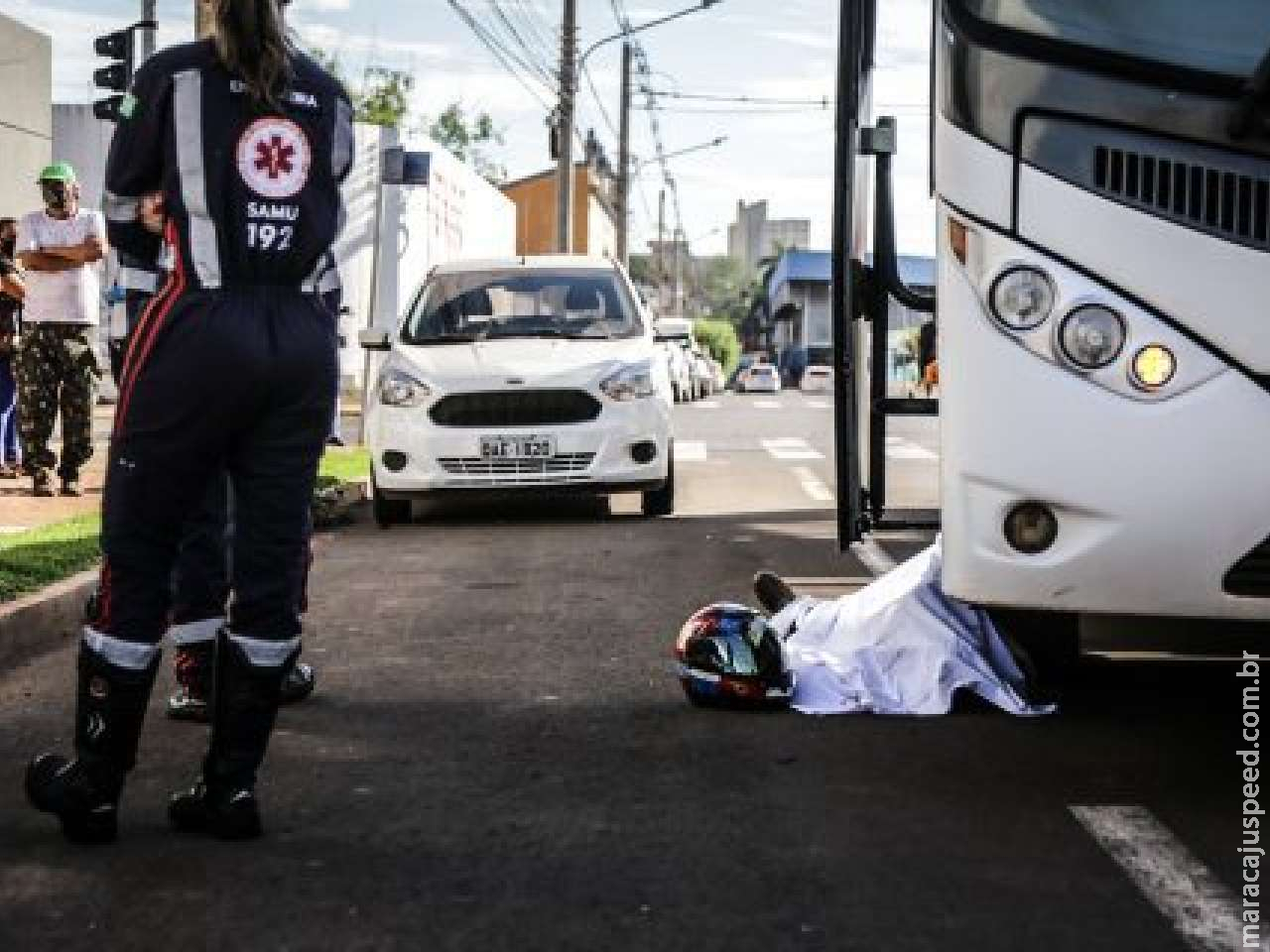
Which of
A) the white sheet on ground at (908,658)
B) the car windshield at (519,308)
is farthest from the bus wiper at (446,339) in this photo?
the white sheet on ground at (908,658)

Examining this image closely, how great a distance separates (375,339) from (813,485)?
4.78m

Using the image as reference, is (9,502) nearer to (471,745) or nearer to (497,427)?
(497,427)

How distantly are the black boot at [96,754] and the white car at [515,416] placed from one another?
6.97 m

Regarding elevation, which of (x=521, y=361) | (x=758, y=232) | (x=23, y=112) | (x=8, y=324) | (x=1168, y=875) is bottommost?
(x=1168, y=875)

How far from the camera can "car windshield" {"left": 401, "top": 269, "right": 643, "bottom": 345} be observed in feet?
39.0

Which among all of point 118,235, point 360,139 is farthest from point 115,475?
point 360,139

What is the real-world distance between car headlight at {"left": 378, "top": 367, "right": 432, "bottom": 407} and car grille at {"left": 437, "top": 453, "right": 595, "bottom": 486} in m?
0.46

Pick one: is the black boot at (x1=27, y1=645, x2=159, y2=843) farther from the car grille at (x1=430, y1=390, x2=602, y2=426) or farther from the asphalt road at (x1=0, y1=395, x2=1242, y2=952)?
the car grille at (x1=430, y1=390, x2=602, y2=426)

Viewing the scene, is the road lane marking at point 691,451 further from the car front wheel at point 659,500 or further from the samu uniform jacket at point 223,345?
the samu uniform jacket at point 223,345

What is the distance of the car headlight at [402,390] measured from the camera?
11.1m

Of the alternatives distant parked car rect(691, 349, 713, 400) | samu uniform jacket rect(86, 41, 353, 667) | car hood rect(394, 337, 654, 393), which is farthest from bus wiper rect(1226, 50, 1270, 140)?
distant parked car rect(691, 349, 713, 400)

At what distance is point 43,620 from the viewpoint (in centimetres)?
710

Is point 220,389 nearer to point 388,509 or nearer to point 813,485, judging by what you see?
point 388,509

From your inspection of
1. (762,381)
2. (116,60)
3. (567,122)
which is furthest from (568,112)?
(762,381)
